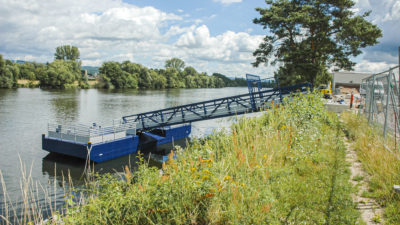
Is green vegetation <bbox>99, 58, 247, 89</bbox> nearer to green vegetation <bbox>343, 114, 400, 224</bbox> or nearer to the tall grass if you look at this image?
the tall grass

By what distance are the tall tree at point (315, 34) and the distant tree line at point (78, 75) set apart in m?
78.5

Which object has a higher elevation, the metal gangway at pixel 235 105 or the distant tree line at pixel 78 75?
the distant tree line at pixel 78 75

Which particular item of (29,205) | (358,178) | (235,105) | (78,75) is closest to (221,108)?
(235,105)

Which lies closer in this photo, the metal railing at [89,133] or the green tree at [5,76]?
the metal railing at [89,133]

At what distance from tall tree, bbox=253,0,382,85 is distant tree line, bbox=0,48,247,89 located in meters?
78.5

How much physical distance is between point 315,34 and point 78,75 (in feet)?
322

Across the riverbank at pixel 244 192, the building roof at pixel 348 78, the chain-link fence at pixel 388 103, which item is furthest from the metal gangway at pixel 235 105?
the building roof at pixel 348 78

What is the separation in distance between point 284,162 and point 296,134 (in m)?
1.40

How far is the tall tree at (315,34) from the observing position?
2208 centimetres

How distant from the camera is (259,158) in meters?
5.34

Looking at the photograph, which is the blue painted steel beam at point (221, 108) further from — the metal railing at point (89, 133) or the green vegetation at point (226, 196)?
the green vegetation at point (226, 196)

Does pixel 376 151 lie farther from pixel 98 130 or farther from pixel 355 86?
pixel 355 86

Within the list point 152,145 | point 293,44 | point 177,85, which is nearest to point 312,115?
point 152,145

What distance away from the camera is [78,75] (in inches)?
4131
